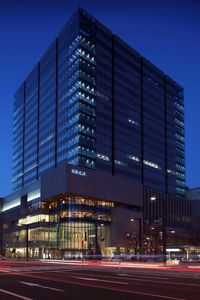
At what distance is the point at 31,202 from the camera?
14912cm

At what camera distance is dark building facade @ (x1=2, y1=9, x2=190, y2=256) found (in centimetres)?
13625

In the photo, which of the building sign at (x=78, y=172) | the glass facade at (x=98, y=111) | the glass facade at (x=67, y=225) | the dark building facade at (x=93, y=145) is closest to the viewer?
the glass facade at (x=67, y=225)

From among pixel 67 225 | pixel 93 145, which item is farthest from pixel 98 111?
pixel 67 225

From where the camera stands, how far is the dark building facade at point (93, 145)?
13625 centimetres

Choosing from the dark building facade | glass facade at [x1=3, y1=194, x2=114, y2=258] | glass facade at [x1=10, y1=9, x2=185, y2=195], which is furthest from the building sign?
glass facade at [x1=10, y1=9, x2=185, y2=195]

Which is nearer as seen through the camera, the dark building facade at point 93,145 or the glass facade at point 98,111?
the dark building facade at point 93,145

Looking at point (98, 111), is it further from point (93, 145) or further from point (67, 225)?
point (67, 225)

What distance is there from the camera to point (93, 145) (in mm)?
151625

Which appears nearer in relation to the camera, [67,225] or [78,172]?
[67,225]

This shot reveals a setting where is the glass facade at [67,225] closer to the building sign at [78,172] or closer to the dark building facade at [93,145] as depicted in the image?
the dark building facade at [93,145]

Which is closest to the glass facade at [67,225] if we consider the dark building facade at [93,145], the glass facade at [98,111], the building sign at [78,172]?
the dark building facade at [93,145]

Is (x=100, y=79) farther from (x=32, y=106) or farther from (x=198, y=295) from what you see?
(x=198, y=295)

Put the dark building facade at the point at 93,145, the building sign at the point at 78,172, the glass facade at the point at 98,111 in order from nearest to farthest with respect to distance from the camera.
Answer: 1. the building sign at the point at 78,172
2. the dark building facade at the point at 93,145
3. the glass facade at the point at 98,111

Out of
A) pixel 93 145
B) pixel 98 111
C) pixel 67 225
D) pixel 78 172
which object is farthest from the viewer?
pixel 98 111
